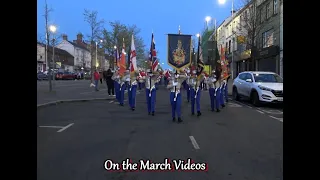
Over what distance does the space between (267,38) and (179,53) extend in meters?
25.4

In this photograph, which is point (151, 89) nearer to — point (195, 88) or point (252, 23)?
point (195, 88)

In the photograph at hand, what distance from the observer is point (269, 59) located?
115 feet

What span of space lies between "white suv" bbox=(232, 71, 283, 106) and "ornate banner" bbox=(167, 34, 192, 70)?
4.83 metres

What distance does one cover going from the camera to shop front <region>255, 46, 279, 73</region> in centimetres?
3186

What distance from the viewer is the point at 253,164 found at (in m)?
5.21

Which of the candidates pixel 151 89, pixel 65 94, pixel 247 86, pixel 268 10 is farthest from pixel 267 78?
pixel 268 10

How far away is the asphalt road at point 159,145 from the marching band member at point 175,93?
43cm

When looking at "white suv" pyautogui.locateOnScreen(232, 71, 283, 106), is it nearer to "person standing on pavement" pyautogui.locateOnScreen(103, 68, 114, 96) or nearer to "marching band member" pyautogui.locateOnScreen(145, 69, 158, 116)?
"marching band member" pyautogui.locateOnScreen(145, 69, 158, 116)

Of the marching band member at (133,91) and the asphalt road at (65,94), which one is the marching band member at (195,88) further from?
the asphalt road at (65,94)

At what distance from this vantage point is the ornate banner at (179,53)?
35.1 feet

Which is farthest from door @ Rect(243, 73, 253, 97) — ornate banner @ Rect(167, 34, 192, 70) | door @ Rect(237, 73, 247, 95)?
ornate banner @ Rect(167, 34, 192, 70)

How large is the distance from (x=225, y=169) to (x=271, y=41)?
1219 inches

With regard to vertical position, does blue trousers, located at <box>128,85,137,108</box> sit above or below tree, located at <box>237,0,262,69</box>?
below
